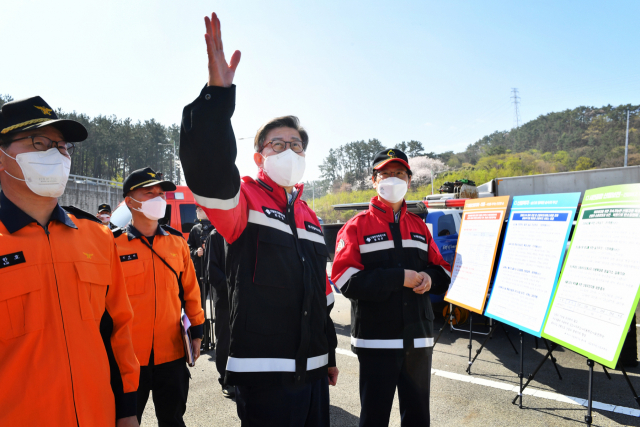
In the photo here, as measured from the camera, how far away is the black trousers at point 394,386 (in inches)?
98.1

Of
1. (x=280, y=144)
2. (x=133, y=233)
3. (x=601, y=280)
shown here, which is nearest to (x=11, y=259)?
(x=280, y=144)

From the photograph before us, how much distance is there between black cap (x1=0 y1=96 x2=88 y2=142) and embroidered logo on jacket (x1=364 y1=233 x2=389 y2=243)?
6.40ft

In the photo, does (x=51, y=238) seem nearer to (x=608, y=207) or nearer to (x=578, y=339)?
(x=578, y=339)

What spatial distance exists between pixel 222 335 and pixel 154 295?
1864 mm

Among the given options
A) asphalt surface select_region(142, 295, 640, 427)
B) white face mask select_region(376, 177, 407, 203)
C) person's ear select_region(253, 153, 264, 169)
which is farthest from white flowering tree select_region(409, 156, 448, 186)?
person's ear select_region(253, 153, 264, 169)

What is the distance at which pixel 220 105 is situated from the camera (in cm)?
131

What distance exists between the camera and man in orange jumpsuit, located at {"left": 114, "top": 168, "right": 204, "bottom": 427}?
2.53 m

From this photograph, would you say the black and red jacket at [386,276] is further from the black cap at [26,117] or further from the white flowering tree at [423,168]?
the white flowering tree at [423,168]

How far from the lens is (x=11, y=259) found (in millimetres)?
1354

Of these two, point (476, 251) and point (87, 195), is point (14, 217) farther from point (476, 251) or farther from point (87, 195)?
point (87, 195)

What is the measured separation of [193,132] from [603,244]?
333 centimetres

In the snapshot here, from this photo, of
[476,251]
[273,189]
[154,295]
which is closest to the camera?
[273,189]

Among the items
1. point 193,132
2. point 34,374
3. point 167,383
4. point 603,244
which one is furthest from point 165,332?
point 603,244

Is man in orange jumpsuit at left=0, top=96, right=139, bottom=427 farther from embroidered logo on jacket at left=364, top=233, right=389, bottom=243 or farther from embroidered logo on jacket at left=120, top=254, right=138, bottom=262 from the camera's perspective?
embroidered logo on jacket at left=364, top=233, right=389, bottom=243
